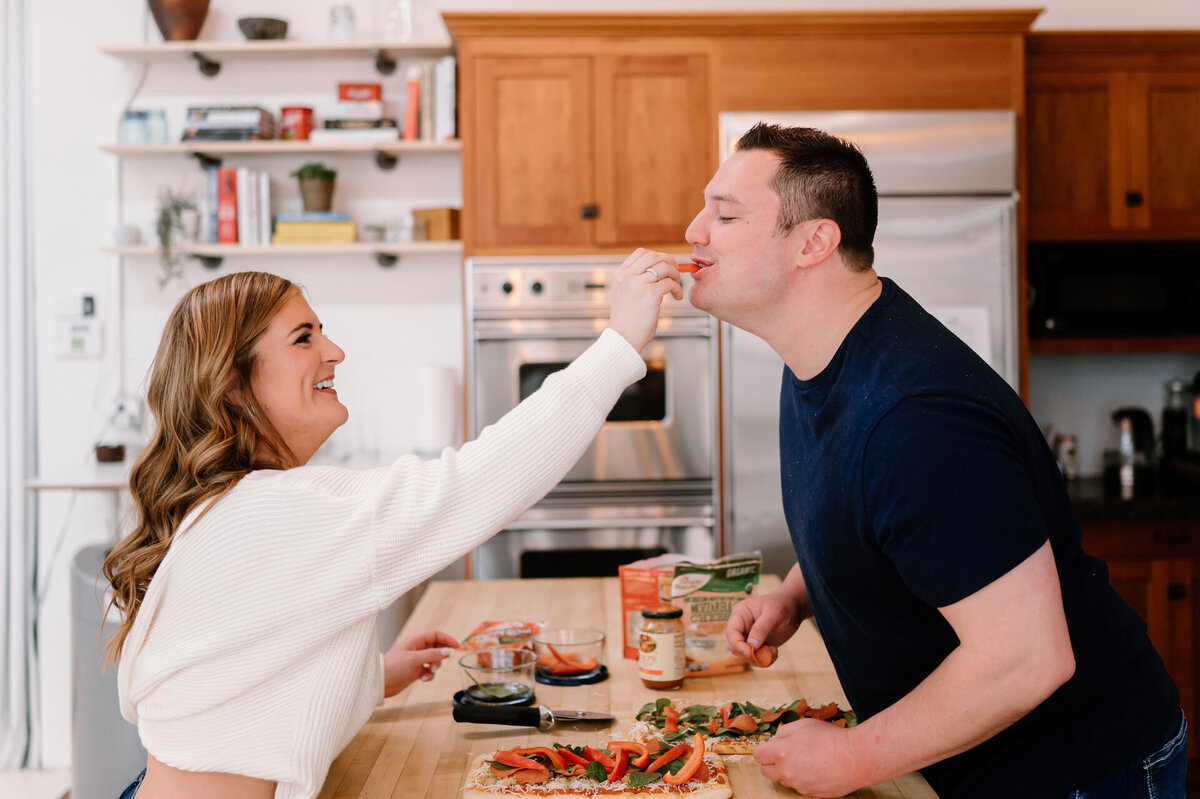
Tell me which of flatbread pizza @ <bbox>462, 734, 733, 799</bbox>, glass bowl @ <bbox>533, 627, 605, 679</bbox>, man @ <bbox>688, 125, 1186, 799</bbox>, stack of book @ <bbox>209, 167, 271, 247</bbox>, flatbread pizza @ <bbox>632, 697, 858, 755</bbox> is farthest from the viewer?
stack of book @ <bbox>209, 167, 271, 247</bbox>

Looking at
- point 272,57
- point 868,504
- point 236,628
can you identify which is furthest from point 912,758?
point 272,57

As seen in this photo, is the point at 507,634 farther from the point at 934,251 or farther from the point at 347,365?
the point at 347,365

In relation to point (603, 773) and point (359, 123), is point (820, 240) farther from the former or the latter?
point (359, 123)

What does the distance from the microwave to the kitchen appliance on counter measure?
1.22m

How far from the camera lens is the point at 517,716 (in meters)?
1.43

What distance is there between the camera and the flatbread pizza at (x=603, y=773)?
1.23 meters

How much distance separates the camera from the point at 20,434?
12.9 ft

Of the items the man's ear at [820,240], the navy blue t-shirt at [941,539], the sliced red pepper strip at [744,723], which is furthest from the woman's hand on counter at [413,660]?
the man's ear at [820,240]

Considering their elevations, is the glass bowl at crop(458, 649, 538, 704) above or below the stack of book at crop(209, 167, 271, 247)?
below

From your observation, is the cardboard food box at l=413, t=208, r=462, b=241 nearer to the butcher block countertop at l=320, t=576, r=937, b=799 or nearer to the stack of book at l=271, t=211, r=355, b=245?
the stack of book at l=271, t=211, r=355, b=245

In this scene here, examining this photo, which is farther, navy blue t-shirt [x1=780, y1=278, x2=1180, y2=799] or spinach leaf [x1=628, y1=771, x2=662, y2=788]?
spinach leaf [x1=628, y1=771, x2=662, y2=788]

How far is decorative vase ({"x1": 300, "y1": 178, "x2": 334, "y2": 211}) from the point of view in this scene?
3861mm

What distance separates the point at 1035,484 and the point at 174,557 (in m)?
1.02

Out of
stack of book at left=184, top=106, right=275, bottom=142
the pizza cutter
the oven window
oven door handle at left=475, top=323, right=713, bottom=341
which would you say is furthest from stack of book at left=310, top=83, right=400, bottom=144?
the pizza cutter
